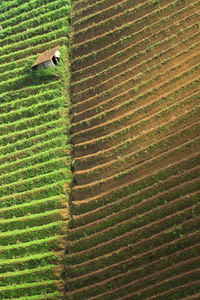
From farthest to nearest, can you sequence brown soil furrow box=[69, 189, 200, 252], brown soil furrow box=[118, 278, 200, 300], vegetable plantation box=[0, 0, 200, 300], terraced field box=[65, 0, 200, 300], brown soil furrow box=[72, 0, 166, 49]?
brown soil furrow box=[72, 0, 166, 49], brown soil furrow box=[69, 189, 200, 252], vegetable plantation box=[0, 0, 200, 300], terraced field box=[65, 0, 200, 300], brown soil furrow box=[118, 278, 200, 300]

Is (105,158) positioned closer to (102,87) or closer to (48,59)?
(102,87)

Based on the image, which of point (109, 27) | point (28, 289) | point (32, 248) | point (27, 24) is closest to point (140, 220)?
point (32, 248)

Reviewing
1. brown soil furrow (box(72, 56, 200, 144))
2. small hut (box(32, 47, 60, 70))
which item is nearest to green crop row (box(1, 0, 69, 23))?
small hut (box(32, 47, 60, 70))

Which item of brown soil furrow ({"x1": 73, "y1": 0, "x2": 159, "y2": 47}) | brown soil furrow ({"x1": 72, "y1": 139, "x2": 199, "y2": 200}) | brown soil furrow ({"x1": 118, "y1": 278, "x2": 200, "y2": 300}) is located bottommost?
brown soil furrow ({"x1": 118, "y1": 278, "x2": 200, "y2": 300})

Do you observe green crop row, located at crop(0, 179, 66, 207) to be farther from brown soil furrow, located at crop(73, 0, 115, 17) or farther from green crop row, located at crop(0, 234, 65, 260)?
brown soil furrow, located at crop(73, 0, 115, 17)

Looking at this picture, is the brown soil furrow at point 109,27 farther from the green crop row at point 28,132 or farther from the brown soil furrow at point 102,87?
the green crop row at point 28,132

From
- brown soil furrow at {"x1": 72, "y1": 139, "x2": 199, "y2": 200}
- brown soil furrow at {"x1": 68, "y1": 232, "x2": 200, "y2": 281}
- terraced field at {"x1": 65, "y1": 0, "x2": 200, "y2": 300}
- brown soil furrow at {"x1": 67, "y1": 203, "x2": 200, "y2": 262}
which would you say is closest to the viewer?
brown soil furrow at {"x1": 68, "y1": 232, "x2": 200, "y2": 281}
